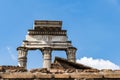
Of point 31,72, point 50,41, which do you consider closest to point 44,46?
point 50,41

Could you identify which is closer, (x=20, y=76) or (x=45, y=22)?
(x=20, y=76)

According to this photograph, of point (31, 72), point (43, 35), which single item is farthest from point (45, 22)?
point (31, 72)

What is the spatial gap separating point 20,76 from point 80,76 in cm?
182

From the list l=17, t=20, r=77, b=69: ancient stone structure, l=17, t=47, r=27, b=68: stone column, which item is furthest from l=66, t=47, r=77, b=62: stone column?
l=17, t=47, r=27, b=68: stone column

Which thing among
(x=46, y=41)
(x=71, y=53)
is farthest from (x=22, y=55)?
(x=71, y=53)

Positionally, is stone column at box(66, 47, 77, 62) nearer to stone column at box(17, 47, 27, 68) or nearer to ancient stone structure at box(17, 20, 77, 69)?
ancient stone structure at box(17, 20, 77, 69)

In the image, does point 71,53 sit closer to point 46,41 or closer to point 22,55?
point 46,41

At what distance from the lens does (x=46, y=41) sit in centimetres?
4216

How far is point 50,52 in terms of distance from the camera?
41.6m

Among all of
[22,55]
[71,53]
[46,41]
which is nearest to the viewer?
[22,55]

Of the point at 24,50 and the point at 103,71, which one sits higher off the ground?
the point at 24,50

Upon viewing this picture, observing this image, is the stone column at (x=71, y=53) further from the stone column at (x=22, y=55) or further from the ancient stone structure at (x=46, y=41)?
the stone column at (x=22, y=55)

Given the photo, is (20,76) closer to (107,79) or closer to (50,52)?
(107,79)

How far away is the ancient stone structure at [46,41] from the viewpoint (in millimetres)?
41469
